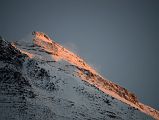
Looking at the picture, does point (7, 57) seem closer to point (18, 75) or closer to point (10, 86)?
point (18, 75)

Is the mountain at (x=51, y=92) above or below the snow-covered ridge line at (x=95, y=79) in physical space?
below

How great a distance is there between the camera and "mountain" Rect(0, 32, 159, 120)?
45594 millimetres

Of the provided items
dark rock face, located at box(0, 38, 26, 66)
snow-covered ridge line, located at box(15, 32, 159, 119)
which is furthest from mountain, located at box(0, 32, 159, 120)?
snow-covered ridge line, located at box(15, 32, 159, 119)

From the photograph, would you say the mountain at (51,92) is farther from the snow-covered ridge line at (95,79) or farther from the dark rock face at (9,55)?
the snow-covered ridge line at (95,79)

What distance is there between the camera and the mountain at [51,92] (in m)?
45.6

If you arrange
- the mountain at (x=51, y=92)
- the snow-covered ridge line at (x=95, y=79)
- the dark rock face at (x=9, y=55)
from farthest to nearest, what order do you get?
the snow-covered ridge line at (x=95, y=79) < the dark rock face at (x=9, y=55) < the mountain at (x=51, y=92)

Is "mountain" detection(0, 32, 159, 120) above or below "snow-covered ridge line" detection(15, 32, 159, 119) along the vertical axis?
below

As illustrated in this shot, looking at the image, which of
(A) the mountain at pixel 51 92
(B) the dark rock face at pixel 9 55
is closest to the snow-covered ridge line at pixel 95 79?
(A) the mountain at pixel 51 92

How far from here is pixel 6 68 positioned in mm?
53125

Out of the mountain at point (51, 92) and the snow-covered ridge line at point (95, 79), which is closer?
the mountain at point (51, 92)

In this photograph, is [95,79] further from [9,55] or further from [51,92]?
[9,55]

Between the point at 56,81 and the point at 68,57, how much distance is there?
22.1 meters

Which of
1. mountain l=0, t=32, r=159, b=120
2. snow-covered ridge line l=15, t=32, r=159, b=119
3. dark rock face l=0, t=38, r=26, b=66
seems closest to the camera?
mountain l=0, t=32, r=159, b=120

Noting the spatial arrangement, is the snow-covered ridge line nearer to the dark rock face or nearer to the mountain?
the mountain
